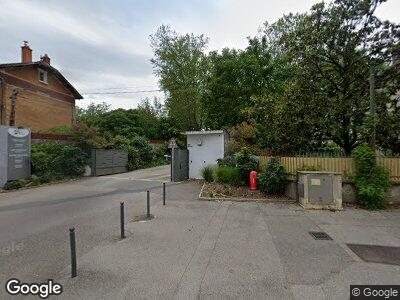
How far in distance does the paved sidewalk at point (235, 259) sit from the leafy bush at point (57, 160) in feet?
38.4

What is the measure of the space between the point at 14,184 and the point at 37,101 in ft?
39.1

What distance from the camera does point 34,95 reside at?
78.6 feet

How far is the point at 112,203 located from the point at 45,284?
21.3 ft

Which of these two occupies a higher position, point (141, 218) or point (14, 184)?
point (14, 184)

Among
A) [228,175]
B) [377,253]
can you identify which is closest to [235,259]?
[377,253]

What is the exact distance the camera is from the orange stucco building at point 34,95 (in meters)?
21.2

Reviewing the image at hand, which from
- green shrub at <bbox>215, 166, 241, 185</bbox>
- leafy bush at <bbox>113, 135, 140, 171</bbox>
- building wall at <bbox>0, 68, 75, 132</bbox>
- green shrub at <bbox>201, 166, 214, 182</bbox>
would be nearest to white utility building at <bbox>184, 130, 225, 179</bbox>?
green shrub at <bbox>201, 166, 214, 182</bbox>

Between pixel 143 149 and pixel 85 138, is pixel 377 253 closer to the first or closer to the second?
pixel 85 138

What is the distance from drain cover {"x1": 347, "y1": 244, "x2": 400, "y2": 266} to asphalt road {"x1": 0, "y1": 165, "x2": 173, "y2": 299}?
5.48 m

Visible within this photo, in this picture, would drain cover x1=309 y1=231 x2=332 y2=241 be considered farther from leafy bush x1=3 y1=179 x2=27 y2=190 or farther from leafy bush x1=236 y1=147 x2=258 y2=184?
leafy bush x1=3 y1=179 x2=27 y2=190

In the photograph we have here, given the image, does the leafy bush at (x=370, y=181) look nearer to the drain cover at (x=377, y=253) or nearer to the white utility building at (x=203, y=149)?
the drain cover at (x=377, y=253)

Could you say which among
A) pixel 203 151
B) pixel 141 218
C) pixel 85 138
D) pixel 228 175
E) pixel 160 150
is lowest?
pixel 141 218

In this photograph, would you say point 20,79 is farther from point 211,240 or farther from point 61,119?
point 211,240

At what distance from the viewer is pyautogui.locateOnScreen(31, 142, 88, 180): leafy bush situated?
1683 centimetres
